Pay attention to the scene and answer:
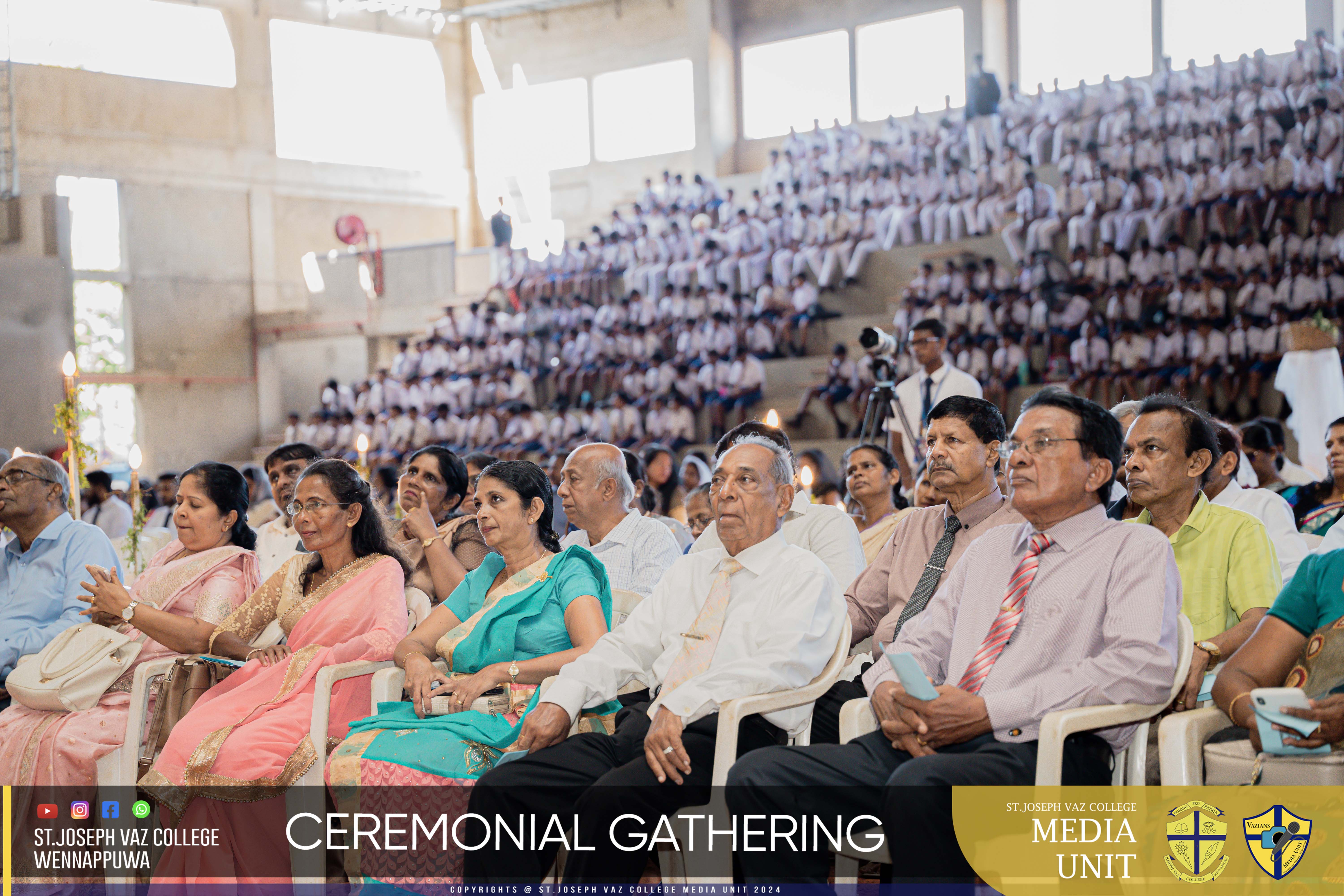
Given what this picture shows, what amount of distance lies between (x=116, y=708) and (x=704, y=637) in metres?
1.75

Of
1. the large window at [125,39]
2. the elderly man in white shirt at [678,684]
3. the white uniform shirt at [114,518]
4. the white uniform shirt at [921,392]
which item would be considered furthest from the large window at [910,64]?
the elderly man in white shirt at [678,684]

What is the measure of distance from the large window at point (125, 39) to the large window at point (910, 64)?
9.28 metres

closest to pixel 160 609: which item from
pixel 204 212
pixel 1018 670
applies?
pixel 1018 670

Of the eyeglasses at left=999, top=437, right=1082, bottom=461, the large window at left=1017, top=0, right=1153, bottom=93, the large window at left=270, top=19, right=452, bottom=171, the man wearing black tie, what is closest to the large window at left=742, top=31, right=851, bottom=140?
the large window at left=1017, top=0, right=1153, bottom=93

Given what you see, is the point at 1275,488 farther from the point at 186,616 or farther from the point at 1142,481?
the point at 186,616

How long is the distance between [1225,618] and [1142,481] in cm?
35

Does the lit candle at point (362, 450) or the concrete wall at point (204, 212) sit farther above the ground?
the concrete wall at point (204, 212)

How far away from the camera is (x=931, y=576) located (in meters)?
2.84

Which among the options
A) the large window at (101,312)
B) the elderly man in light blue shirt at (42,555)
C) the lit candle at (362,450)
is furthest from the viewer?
the large window at (101,312)

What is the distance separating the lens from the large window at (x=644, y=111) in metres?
18.9

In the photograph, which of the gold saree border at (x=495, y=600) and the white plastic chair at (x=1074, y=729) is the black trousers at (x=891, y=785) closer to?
the white plastic chair at (x=1074, y=729)

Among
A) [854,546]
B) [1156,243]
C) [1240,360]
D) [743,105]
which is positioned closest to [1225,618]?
[854,546]

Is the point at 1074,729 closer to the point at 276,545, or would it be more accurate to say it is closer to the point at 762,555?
the point at 762,555

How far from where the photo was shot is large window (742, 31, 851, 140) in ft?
59.0
